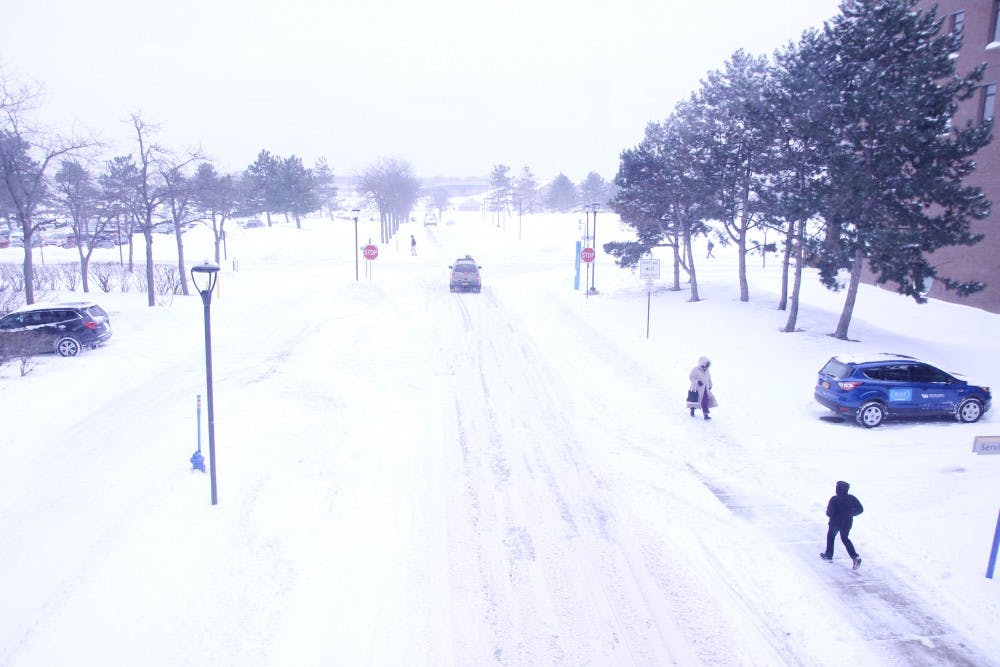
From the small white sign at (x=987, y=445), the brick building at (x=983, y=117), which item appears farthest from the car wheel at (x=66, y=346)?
the brick building at (x=983, y=117)

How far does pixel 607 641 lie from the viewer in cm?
730

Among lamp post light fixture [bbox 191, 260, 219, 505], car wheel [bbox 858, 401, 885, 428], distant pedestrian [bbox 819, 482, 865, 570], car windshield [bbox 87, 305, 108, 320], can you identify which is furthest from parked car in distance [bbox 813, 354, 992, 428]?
car windshield [bbox 87, 305, 108, 320]

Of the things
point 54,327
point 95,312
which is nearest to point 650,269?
point 95,312

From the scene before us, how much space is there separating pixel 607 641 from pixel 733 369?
13474mm

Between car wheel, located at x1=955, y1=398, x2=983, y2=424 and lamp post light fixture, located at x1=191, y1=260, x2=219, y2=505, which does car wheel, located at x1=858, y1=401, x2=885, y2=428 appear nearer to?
car wheel, located at x1=955, y1=398, x2=983, y2=424

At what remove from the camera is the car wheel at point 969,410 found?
48.3 feet

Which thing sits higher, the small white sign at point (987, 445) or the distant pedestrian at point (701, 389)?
the small white sign at point (987, 445)

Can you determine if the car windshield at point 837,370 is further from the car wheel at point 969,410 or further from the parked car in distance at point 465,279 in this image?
the parked car in distance at point 465,279

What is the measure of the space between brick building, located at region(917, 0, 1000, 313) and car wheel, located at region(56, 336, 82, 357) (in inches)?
1325

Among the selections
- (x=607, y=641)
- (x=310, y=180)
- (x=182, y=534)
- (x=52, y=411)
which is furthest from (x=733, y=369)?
(x=310, y=180)

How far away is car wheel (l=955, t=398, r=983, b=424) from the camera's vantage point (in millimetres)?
14727

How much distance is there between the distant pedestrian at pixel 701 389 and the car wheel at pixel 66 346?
17.7m

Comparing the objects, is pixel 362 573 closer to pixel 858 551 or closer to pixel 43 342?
pixel 858 551

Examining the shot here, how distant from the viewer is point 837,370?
584 inches
